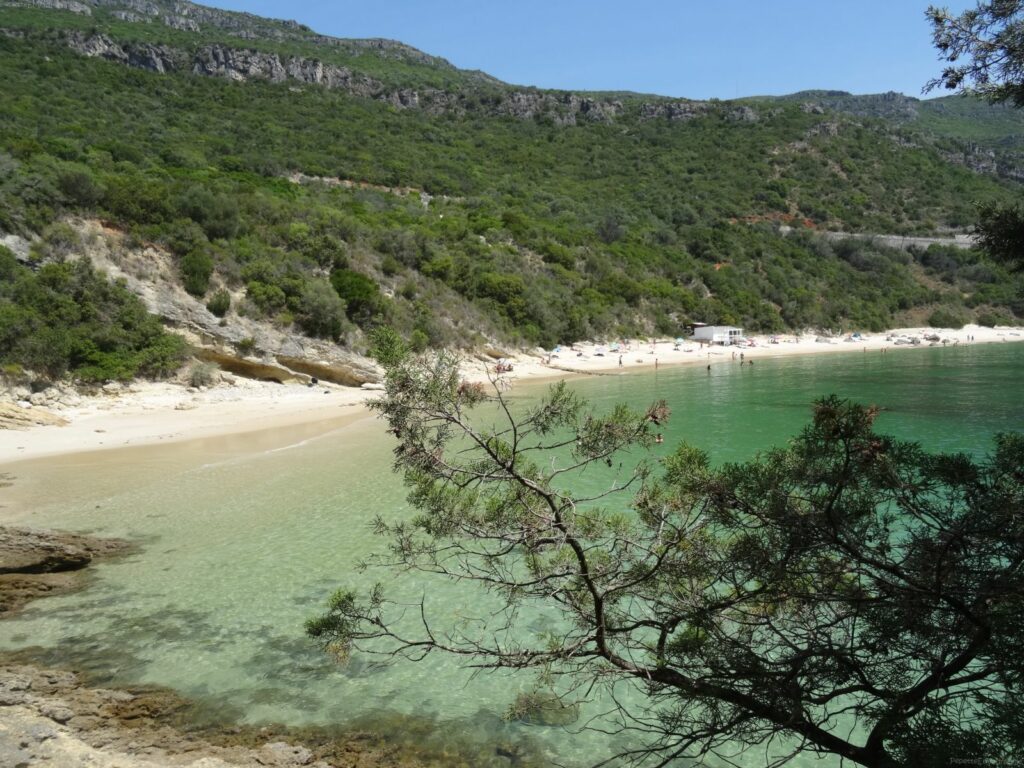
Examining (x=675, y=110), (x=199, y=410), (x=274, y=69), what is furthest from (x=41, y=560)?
(x=675, y=110)

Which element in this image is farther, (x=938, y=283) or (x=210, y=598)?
(x=938, y=283)

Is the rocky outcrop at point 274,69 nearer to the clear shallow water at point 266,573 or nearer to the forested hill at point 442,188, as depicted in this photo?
the forested hill at point 442,188

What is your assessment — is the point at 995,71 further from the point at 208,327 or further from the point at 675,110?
the point at 675,110

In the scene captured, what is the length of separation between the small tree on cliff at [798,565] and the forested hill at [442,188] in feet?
7.85

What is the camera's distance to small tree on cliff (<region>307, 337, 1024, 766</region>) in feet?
8.39

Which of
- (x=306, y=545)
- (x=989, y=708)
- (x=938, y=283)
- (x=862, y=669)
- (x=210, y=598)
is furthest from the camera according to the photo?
(x=938, y=283)

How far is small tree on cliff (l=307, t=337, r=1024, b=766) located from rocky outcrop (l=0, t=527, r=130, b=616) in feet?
22.9

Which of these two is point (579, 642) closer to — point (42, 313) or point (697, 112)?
point (42, 313)

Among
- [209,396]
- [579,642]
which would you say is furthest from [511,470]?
[209,396]

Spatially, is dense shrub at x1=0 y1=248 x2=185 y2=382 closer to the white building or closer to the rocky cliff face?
the white building

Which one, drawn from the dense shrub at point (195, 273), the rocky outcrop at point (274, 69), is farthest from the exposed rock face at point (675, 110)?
the dense shrub at point (195, 273)

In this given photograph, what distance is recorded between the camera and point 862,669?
288cm

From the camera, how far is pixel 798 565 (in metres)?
2.96

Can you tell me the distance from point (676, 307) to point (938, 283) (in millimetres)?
44461
